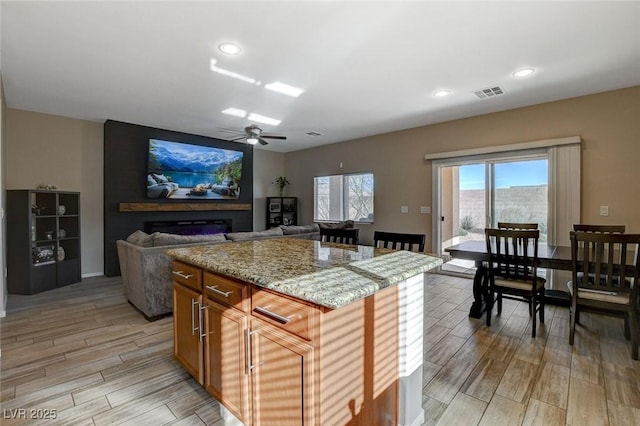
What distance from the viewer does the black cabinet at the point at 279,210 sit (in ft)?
25.3

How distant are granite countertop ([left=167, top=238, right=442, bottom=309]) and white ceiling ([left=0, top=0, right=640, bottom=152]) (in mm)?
1789

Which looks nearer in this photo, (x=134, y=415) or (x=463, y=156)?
(x=134, y=415)

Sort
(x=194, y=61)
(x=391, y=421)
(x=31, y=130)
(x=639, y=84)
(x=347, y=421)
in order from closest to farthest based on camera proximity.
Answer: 1. (x=347, y=421)
2. (x=391, y=421)
3. (x=194, y=61)
4. (x=639, y=84)
5. (x=31, y=130)

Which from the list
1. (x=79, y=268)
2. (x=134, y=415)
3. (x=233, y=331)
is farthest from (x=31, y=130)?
(x=233, y=331)

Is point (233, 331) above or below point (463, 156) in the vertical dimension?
below

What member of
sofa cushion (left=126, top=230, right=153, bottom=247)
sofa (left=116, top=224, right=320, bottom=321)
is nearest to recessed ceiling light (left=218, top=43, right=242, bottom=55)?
sofa (left=116, top=224, right=320, bottom=321)

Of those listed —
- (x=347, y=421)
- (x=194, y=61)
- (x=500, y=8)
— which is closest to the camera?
(x=347, y=421)

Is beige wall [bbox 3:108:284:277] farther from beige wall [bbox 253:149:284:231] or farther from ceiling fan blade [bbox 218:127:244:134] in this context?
beige wall [bbox 253:149:284:231]

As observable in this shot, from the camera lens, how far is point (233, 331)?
1.54m

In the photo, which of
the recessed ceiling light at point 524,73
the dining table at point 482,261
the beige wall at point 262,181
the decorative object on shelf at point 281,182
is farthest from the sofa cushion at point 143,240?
the decorative object on shelf at point 281,182

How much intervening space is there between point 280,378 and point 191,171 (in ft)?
18.4

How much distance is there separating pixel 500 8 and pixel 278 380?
9.41ft

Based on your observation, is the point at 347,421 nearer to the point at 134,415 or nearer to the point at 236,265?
the point at 236,265

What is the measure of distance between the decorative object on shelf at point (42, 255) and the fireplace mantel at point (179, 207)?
3.76 feet
